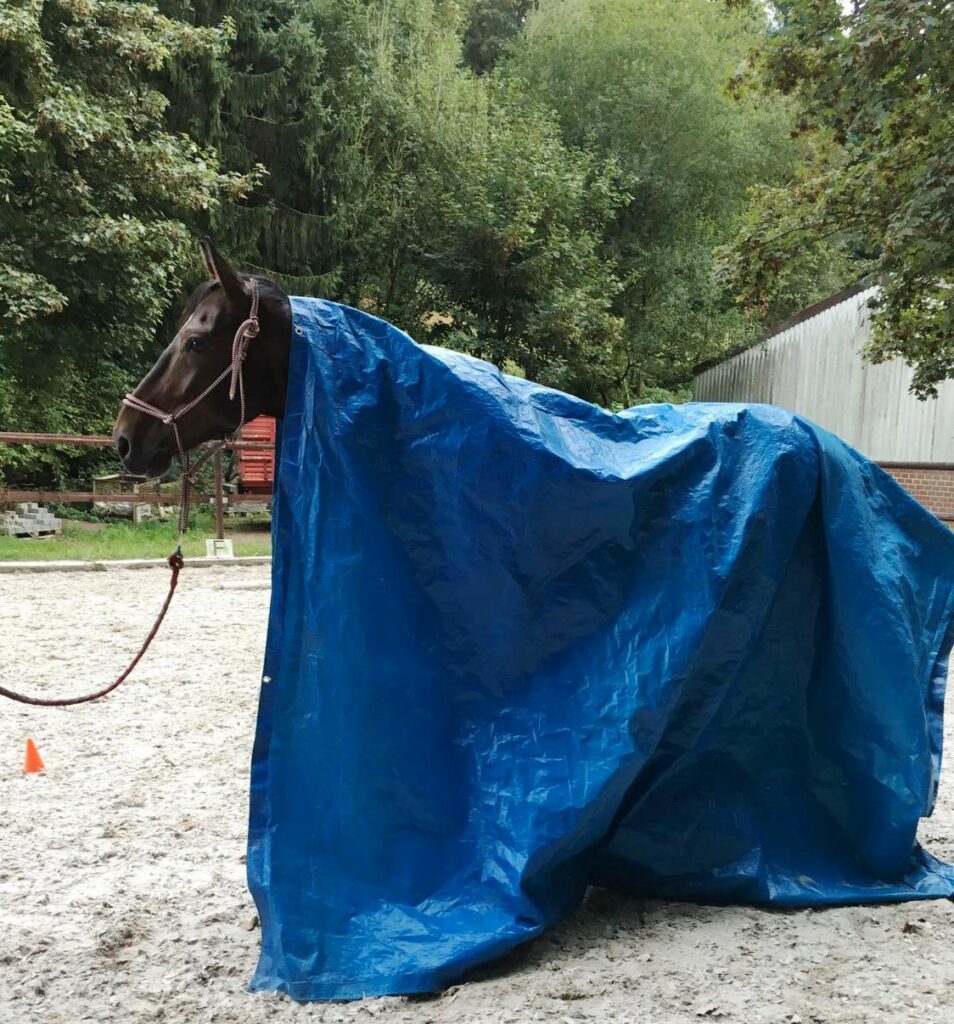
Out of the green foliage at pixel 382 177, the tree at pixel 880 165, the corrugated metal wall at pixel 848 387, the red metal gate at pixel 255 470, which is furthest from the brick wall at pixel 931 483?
the red metal gate at pixel 255 470

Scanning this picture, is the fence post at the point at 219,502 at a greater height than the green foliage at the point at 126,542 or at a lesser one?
greater

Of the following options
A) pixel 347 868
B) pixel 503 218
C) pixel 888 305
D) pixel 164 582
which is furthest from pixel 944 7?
pixel 503 218

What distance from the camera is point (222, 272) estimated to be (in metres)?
2.30

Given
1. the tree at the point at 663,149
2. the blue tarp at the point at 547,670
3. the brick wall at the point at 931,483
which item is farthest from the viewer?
the tree at the point at 663,149

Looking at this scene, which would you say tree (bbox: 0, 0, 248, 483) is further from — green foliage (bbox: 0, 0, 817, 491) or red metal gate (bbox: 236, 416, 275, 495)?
red metal gate (bbox: 236, 416, 275, 495)

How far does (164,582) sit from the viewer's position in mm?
8945

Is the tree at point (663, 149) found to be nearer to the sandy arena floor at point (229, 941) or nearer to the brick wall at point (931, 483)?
the brick wall at point (931, 483)

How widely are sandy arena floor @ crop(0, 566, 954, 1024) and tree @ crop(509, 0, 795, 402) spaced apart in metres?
19.4

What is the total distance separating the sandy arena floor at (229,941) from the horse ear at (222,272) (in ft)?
6.06

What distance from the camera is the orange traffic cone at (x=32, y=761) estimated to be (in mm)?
3835

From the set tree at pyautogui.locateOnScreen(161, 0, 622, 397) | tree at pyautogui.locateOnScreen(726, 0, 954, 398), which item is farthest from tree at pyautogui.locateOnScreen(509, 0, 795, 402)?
tree at pyautogui.locateOnScreen(726, 0, 954, 398)

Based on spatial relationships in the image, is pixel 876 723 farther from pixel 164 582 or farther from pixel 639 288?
pixel 639 288

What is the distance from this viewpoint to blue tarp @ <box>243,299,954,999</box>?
7.34 feet

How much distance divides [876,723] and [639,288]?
70.6 ft
